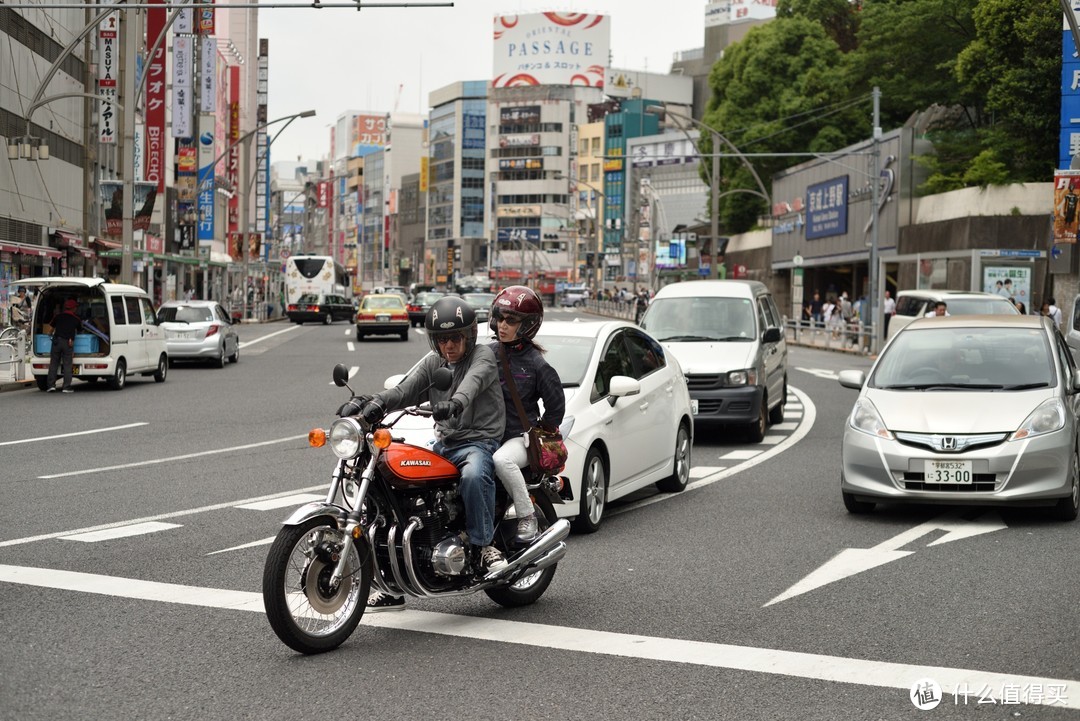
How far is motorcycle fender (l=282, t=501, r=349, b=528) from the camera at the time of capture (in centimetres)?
604

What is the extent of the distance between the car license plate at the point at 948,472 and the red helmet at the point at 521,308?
3.97 metres

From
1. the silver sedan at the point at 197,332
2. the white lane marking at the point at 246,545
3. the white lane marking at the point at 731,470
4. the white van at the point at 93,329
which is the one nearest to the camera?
the white lane marking at the point at 246,545

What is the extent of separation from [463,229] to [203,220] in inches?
4447

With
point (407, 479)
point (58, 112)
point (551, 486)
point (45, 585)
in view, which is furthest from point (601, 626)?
point (58, 112)

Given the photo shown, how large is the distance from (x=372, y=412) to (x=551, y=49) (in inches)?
6935

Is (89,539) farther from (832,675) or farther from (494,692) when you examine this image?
(832,675)

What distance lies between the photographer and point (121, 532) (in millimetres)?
9781

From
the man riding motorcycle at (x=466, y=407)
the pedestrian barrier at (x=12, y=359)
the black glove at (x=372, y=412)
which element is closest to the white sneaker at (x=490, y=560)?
the man riding motorcycle at (x=466, y=407)

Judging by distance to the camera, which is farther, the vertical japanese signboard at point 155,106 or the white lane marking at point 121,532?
the vertical japanese signboard at point 155,106

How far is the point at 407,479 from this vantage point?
637cm

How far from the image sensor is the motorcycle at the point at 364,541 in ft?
20.0

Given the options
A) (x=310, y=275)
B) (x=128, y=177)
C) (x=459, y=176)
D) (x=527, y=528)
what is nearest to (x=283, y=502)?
(x=527, y=528)

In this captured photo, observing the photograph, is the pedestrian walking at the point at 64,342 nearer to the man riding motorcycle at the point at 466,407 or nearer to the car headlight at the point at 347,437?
the man riding motorcycle at the point at 466,407

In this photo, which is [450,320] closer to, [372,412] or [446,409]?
[446,409]
